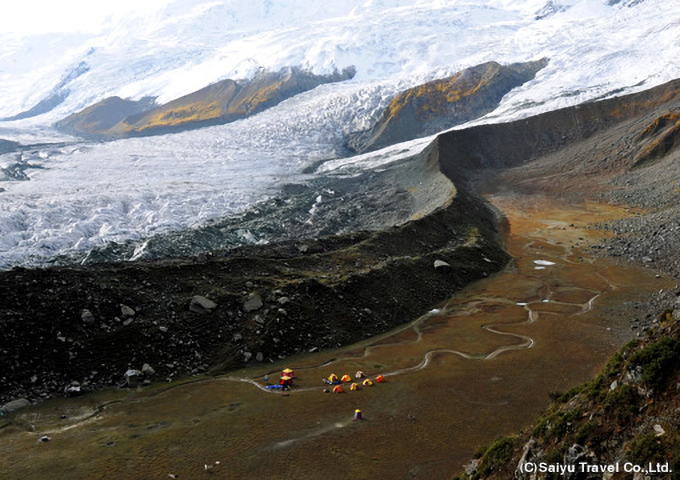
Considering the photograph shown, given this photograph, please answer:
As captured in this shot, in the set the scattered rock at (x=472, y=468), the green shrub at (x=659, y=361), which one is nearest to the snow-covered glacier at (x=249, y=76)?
the scattered rock at (x=472, y=468)

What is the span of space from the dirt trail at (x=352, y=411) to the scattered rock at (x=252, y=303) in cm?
274

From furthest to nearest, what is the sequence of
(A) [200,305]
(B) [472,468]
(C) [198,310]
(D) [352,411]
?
(A) [200,305]
(C) [198,310]
(D) [352,411]
(B) [472,468]

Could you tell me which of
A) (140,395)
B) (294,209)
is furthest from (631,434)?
(294,209)

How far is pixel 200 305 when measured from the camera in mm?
20375

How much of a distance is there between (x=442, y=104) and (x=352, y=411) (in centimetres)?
8239

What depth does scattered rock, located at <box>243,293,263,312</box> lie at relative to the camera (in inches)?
829

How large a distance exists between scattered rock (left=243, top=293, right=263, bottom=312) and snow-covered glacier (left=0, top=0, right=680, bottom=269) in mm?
26294

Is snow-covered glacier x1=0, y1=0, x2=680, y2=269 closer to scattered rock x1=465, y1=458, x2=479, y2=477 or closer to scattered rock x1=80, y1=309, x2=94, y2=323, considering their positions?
scattered rock x1=80, y1=309, x2=94, y2=323

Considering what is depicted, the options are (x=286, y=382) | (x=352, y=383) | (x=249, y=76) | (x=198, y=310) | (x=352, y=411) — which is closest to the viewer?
(x=352, y=411)

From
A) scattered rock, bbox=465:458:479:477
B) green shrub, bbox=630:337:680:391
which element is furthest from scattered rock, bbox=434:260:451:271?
green shrub, bbox=630:337:680:391

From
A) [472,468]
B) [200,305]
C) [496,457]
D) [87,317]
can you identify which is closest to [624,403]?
[496,457]

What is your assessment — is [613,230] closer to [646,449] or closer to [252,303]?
[252,303]

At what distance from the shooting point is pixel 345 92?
4018 inches

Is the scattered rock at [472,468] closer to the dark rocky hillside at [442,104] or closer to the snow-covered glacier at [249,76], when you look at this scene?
the snow-covered glacier at [249,76]
